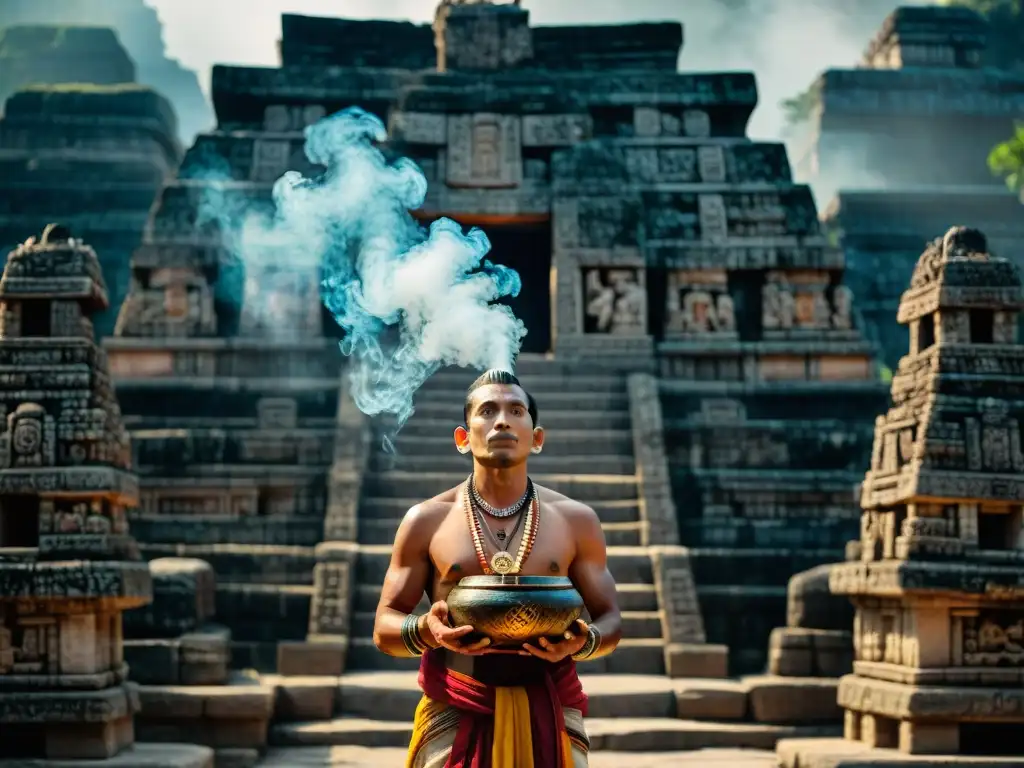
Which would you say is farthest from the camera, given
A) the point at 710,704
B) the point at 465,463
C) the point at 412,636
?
the point at 465,463

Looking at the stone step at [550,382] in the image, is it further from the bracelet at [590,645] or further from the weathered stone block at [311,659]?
the bracelet at [590,645]

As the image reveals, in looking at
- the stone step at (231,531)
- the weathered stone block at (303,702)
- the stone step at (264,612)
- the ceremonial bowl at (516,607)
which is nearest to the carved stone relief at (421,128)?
the stone step at (231,531)

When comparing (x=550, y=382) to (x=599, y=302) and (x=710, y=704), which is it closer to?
(x=599, y=302)

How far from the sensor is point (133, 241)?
1204 inches

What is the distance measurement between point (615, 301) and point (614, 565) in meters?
5.76

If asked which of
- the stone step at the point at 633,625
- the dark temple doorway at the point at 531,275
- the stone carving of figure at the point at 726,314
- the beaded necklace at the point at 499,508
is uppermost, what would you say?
the dark temple doorway at the point at 531,275

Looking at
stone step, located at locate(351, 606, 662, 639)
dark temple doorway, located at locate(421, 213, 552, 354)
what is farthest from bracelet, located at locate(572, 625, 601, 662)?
dark temple doorway, located at locate(421, 213, 552, 354)

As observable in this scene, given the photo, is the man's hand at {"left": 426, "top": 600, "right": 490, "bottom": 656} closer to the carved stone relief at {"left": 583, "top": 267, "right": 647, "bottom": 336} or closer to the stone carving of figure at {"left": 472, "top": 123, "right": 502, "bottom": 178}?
the carved stone relief at {"left": 583, "top": 267, "right": 647, "bottom": 336}

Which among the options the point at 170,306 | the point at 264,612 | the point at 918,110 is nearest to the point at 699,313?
the point at 170,306

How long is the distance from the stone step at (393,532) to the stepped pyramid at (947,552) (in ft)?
11.8

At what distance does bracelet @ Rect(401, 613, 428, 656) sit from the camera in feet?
20.7

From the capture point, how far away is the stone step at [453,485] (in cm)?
1518

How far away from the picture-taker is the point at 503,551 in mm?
6523

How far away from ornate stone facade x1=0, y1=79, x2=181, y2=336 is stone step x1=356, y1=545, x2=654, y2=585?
1695 centimetres
